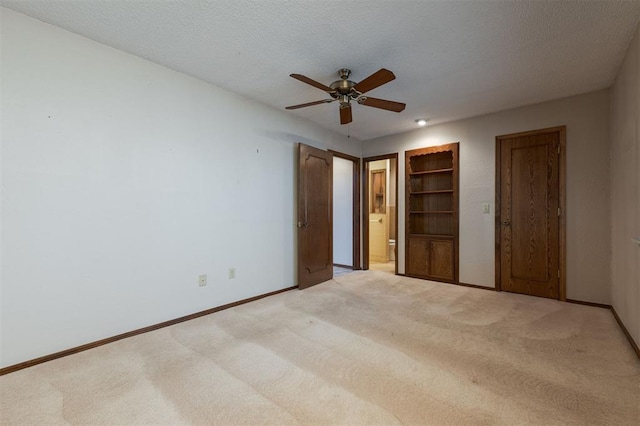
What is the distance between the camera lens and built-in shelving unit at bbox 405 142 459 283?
4.27m

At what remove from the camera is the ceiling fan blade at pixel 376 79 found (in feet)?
7.22

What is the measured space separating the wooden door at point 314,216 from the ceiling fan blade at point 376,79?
5.15ft

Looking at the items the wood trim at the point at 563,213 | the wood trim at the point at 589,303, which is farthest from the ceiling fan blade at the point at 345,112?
the wood trim at the point at 589,303

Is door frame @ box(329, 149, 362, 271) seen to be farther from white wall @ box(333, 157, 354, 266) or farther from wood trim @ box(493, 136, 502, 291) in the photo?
wood trim @ box(493, 136, 502, 291)

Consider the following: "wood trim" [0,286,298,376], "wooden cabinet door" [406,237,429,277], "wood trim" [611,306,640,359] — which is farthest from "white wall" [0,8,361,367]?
"wood trim" [611,306,640,359]

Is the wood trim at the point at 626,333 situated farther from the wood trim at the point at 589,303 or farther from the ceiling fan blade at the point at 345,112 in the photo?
the ceiling fan blade at the point at 345,112

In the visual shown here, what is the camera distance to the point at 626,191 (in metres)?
2.55

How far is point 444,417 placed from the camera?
1479 mm

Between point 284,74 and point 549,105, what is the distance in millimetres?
3237

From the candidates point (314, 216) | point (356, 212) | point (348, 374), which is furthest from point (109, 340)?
point (356, 212)

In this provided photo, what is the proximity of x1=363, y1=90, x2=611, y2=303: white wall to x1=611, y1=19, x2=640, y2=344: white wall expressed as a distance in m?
0.14

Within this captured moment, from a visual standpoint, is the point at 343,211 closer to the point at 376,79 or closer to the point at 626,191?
the point at 376,79

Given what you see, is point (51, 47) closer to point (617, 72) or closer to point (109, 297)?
point (109, 297)

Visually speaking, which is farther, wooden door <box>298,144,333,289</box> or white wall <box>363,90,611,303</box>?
wooden door <box>298,144,333,289</box>
